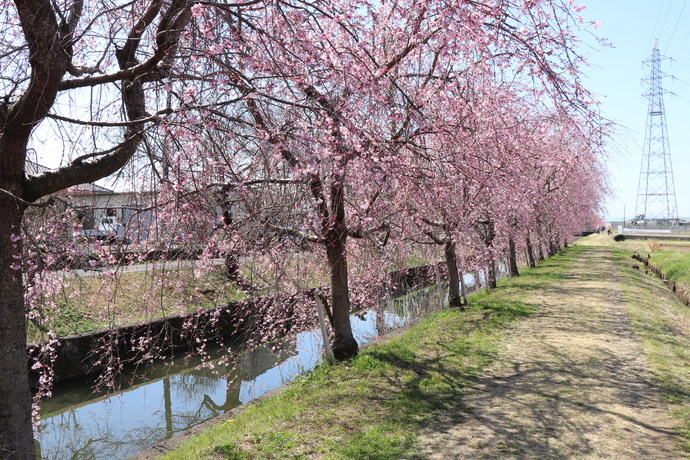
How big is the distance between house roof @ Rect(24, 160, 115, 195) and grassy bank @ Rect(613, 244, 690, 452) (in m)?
6.86

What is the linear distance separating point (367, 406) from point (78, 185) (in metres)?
4.60

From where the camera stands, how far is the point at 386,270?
10.7 meters

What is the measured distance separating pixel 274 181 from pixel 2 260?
98.9 inches

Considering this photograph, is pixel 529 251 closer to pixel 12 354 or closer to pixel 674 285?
pixel 674 285

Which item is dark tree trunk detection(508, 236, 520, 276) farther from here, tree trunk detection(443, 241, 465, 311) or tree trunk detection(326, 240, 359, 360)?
tree trunk detection(326, 240, 359, 360)

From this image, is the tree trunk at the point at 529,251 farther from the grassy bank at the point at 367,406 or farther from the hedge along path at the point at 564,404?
the grassy bank at the point at 367,406

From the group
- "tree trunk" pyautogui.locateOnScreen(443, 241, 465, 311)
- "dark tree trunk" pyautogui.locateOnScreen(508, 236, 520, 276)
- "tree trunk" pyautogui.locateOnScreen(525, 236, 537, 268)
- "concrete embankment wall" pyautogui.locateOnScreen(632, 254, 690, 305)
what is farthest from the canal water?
"tree trunk" pyautogui.locateOnScreen(525, 236, 537, 268)

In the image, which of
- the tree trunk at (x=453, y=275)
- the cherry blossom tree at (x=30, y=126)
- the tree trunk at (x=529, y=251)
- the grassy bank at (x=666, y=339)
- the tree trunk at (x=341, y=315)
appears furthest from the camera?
the tree trunk at (x=529, y=251)

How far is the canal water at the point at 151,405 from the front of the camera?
741cm

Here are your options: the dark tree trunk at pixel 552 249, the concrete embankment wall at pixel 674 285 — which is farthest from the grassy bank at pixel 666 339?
the dark tree trunk at pixel 552 249

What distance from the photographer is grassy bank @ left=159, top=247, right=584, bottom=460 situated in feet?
15.2

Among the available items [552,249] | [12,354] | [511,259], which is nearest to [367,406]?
[12,354]

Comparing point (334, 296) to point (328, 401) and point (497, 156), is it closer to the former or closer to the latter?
point (328, 401)

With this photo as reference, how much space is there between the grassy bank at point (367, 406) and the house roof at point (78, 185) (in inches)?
121
